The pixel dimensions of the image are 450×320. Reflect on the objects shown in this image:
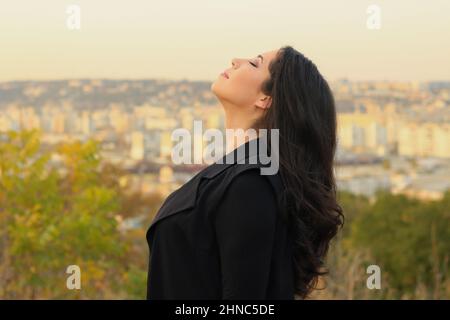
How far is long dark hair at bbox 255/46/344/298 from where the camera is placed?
6.80 feet

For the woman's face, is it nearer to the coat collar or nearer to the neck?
the neck

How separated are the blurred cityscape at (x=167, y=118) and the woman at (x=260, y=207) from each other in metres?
6.04

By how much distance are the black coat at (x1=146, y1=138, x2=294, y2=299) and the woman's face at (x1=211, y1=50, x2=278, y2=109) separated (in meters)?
0.24

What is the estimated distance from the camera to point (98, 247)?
7.88m

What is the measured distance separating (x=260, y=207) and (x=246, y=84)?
1.70ft

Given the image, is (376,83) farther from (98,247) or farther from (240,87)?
(240,87)

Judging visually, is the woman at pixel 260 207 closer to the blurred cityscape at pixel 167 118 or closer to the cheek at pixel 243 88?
the cheek at pixel 243 88

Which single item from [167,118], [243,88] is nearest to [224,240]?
[243,88]

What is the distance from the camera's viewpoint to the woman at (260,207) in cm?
193

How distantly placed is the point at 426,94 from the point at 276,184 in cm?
2175

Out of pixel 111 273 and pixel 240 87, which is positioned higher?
pixel 240 87

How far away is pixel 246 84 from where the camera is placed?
2.29 m

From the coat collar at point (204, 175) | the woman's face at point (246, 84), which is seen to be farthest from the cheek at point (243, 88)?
the coat collar at point (204, 175)
